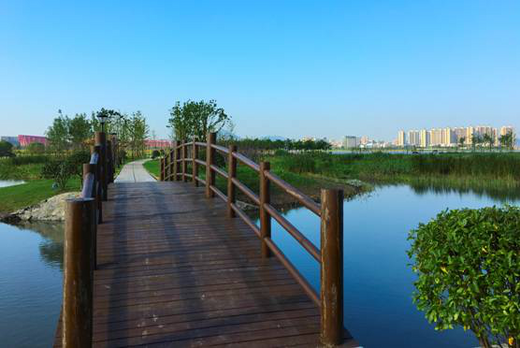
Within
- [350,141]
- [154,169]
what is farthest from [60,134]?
[350,141]

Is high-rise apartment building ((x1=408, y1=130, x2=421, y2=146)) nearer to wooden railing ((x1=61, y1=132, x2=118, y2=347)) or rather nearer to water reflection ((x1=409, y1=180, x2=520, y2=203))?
water reflection ((x1=409, y1=180, x2=520, y2=203))

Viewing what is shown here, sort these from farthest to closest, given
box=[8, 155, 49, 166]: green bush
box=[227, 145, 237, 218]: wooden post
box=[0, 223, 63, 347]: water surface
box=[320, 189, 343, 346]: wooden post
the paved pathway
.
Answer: box=[8, 155, 49, 166]: green bush → the paved pathway → box=[0, 223, 63, 347]: water surface → box=[227, 145, 237, 218]: wooden post → box=[320, 189, 343, 346]: wooden post

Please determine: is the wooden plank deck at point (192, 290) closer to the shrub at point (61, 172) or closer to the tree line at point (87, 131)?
the shrub at point (61, 172)

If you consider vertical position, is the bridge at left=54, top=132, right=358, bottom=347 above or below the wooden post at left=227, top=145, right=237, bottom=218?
below

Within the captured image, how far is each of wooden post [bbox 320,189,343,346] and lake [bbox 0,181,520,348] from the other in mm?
3223

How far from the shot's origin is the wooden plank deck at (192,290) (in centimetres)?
266

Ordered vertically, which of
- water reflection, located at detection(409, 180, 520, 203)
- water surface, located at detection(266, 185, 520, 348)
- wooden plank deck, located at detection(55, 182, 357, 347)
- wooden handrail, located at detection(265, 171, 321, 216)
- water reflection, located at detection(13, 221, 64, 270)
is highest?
wooden handrail, located at detection(265, 171, 321, 216)

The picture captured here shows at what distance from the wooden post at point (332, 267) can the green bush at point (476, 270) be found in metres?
0.79

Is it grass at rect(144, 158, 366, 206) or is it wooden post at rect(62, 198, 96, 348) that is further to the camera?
grass at rect(144, 158, 366, 206)

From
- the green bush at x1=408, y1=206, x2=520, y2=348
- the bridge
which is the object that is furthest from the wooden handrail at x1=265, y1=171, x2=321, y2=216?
the green bush at x1=408, y1=206, x2=520, y2=348

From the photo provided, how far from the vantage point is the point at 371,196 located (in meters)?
19.0

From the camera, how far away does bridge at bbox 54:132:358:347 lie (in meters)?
2.23

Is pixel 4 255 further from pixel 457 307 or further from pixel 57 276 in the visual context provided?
pixel 457 307

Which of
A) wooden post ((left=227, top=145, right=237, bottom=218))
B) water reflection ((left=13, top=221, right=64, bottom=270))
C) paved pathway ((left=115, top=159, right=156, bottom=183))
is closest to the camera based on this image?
wooden post ((left=227, top=145, right=237, bottom=218))
